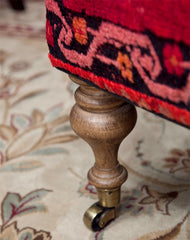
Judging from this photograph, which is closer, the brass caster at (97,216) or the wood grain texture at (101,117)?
the wood grain texture at (101,117)

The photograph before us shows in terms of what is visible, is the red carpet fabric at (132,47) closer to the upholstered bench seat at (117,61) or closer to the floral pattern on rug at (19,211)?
the upholstered bench seat at (117,61)

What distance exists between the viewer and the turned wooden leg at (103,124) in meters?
0.49

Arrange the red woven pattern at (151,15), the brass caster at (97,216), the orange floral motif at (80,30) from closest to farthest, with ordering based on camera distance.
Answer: the red woven pattern at (151,15)
the orange floral motif at (80,30)
the brass caster at (97,216)

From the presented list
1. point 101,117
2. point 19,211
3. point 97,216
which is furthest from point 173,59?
point 19,211

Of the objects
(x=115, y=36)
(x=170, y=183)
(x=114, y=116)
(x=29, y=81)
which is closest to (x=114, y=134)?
(x=114, y=116)

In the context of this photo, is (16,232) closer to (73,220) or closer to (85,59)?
(73,220)

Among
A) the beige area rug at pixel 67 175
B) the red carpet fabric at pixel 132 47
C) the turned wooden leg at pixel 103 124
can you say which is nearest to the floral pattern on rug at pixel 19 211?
the beige area rug at pixel 67 175

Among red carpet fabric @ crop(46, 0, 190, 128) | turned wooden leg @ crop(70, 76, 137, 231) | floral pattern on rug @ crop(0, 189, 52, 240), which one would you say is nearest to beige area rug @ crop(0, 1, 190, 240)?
floral pattern on rug @ crop(0, 189, 52, 240)

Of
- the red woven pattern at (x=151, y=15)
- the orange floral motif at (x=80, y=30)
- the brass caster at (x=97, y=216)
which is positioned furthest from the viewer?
the brass caster at (x=97, y=216)

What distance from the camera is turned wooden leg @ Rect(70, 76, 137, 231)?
49 centimetres

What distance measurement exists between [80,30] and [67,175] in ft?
1.33

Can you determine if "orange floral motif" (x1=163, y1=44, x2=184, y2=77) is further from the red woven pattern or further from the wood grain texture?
the wood grain texture

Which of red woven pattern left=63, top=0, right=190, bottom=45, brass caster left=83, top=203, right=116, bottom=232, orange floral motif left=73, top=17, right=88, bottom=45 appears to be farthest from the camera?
brass caster left=83, top=203, right=116, bottom=232

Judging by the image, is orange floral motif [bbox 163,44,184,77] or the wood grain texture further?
the wood grain texture
